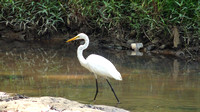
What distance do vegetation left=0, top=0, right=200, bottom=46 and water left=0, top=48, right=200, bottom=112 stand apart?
3.61 feet

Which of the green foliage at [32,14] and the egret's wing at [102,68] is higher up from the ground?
the green foliage at [32,14]

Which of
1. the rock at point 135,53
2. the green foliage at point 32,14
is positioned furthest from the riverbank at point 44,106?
the green foliage at point 32,14

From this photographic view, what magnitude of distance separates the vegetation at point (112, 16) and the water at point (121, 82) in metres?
1.10

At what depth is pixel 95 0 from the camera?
34.8ft

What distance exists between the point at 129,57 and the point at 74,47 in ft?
7.12

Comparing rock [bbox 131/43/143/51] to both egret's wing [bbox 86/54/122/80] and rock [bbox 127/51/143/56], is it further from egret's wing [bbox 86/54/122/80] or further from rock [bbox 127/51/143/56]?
egret's wing [bbox 86/54/122/80]

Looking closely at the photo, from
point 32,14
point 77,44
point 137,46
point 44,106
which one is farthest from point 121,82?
point 32,14

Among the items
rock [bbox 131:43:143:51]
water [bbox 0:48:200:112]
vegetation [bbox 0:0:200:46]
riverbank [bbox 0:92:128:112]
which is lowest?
water [bbox 0:48:200:112]

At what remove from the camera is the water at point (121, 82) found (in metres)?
4.89

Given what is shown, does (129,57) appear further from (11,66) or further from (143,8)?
(11,66)

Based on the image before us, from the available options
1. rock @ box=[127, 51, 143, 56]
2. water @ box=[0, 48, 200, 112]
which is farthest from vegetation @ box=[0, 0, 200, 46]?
water @ box=[0, 48, 200, 112]

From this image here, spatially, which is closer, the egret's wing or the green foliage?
the egret's wing

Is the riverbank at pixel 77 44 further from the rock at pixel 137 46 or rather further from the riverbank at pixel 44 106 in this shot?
the riverbank at pixel 44 106

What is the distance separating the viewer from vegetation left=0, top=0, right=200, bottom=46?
9.39 m
